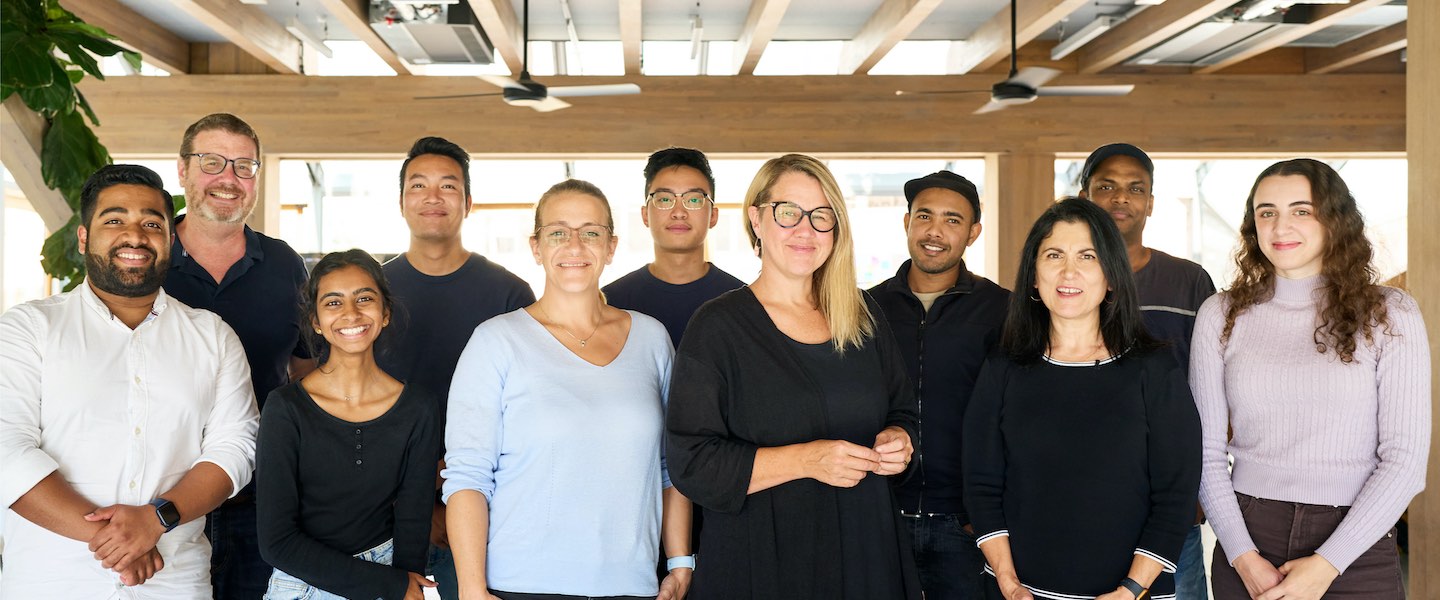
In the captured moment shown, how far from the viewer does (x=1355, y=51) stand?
803 centimetres

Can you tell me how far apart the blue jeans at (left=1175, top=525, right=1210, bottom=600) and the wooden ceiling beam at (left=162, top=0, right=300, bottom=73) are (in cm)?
586

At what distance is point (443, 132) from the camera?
27.0 ft

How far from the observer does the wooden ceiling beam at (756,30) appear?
6241 mm

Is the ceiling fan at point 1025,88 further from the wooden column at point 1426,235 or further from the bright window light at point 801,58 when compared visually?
the wooden column at point 1426,235

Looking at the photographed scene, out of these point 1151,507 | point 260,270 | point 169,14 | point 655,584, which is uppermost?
point 169,14

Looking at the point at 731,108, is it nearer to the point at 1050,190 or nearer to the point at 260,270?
the point at 1050,190

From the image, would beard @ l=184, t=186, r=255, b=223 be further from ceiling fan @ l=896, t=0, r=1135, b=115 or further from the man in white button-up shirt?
ceiling fan @ l=896, t=0, r=1135, b=115

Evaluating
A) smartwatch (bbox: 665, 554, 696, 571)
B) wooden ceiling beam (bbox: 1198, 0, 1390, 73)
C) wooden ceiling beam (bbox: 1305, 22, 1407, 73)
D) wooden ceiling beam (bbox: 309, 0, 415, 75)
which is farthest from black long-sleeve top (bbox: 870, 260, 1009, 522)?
wooden ceiling beam (bbox: 1305, 22, 1407, 73)

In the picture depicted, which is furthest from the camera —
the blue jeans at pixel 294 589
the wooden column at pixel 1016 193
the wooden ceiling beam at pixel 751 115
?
the wooden column at pixel 1016 193

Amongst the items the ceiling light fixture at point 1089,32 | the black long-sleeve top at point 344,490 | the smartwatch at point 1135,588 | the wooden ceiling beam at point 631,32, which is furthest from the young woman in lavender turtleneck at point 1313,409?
the ceiling light fixture at point 1089,32

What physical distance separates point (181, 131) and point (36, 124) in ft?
18.0

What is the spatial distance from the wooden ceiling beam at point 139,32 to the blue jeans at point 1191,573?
22.4 ft

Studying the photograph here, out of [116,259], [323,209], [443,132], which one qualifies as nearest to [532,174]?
[443,132]

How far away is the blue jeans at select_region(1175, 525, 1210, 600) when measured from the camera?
2.87 m
